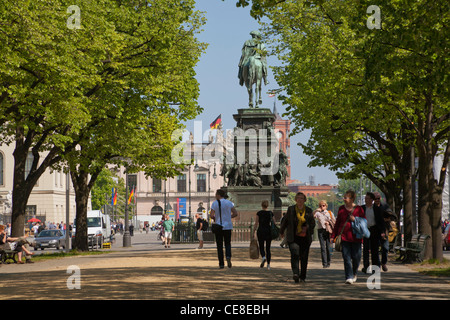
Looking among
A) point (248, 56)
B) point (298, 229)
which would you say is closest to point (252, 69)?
point (248, 56)

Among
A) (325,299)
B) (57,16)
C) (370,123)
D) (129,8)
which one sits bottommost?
(325,299)

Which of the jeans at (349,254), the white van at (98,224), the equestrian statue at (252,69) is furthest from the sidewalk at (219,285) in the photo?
the white van at (98,224)

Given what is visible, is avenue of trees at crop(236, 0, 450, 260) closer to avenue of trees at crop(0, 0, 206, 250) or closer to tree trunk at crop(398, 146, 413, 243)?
tree trunk at crop(398, 146, 413, 243)

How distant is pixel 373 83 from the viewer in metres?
18.4

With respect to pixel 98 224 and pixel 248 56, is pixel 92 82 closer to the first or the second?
pixel 248 56

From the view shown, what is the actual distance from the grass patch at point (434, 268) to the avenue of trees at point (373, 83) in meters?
0.30

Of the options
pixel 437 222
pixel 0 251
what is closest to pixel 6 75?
pixel 0 251

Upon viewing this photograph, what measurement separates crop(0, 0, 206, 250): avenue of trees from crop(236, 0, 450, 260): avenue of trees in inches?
199

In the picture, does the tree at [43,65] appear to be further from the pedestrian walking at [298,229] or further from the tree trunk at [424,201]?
the tree trunk at [424,201]

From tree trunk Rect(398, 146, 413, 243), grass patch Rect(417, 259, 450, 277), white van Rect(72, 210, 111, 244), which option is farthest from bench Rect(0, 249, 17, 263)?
white van Rect(72, 210, 111, 244)

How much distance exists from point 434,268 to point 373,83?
6304 millimetres

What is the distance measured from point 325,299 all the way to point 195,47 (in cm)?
2441
